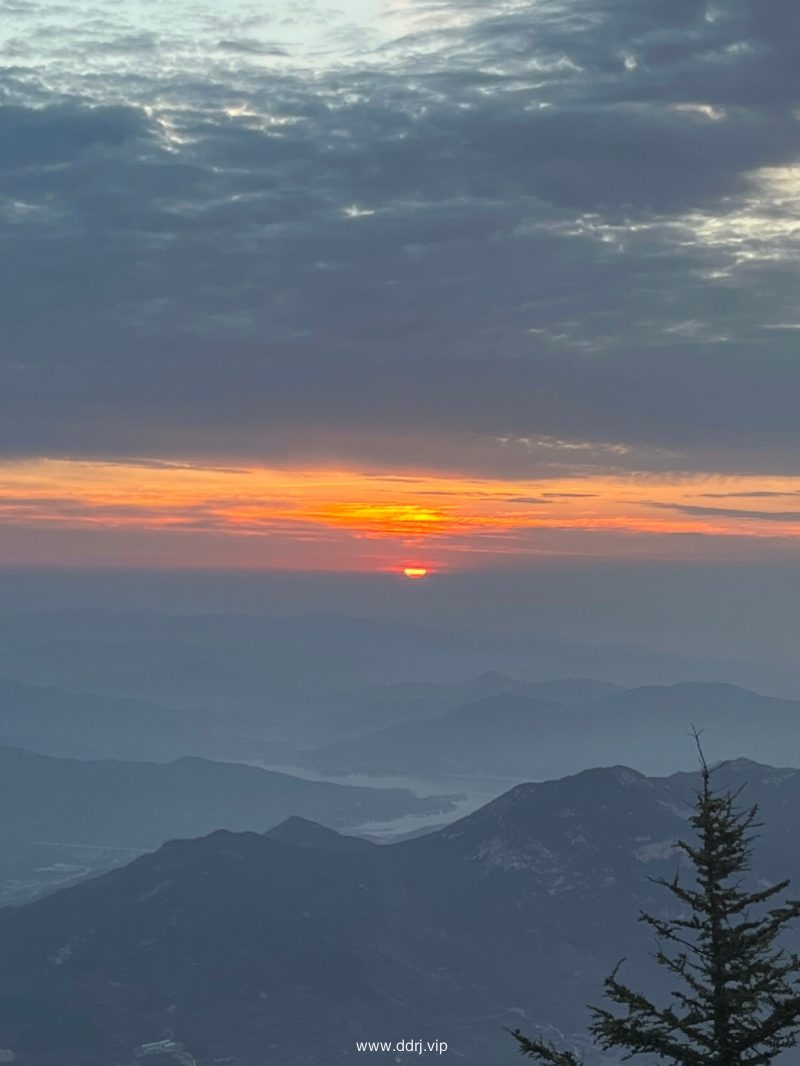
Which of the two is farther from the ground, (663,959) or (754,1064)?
(663,959)

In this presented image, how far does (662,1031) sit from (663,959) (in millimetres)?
2561

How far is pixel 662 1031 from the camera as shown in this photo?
41719 millimetres

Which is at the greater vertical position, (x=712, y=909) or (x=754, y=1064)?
(x=712, y=909)

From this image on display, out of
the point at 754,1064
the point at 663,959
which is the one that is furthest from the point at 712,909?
the point at 754,1064

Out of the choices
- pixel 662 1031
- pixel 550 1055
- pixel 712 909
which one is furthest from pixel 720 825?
pixel 550 1055

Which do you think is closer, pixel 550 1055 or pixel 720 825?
pixel 550 1055

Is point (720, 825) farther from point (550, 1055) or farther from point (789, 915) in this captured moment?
point (550, 1055)

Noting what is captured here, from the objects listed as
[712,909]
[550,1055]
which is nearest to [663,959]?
[712,909]

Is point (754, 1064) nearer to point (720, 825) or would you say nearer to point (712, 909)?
point (712, 909)

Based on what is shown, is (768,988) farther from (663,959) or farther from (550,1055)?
(550,1055)

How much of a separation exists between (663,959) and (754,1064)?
14.3 ft

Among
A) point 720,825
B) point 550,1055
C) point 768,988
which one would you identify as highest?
point 720,825

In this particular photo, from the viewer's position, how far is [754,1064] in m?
40.4

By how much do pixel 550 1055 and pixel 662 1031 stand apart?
159 inches
